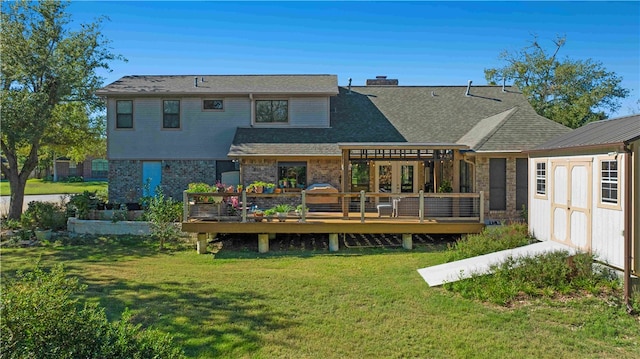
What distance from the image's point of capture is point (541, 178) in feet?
35.9

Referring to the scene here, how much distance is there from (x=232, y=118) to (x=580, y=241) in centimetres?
1409

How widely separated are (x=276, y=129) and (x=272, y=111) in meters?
0.94

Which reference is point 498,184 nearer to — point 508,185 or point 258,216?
point 508,185

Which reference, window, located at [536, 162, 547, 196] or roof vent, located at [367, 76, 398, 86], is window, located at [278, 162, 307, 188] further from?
roof vent, located at [367, 76, 398, 86]

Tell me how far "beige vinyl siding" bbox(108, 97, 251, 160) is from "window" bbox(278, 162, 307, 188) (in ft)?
11.0

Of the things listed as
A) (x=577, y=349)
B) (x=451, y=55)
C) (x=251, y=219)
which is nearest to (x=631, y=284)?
(x=577, y=349)

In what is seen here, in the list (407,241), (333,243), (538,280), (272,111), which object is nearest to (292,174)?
(272,111)

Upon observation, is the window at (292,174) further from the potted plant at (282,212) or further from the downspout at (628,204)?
the downspout at (628,204)

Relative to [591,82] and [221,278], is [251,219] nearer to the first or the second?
[221,278]

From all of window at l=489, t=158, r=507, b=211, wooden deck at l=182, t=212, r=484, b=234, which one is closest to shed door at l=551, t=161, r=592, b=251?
wooden deck at l=182, t=212, r=484, b=234

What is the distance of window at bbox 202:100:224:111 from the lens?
18.1m

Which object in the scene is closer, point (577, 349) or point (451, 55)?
point (577, 349)

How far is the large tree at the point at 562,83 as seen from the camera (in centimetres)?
2682

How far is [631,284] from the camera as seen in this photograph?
285 inches
